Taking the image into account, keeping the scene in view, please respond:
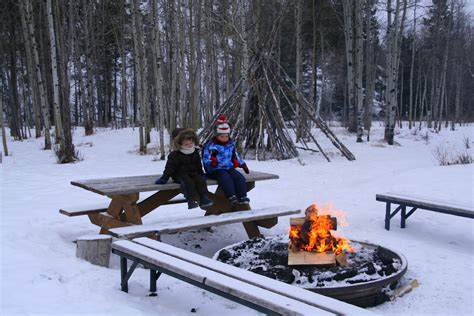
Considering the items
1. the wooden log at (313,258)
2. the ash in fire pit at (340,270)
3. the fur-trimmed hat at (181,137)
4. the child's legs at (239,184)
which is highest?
the fur-trimmed hat at (181,137)

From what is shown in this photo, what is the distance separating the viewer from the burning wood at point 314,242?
451 cm

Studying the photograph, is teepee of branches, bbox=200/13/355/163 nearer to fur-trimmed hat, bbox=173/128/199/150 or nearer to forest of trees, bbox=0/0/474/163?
forest of trees, bbox=0/0/474/163

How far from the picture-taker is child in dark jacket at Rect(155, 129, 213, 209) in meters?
5.45

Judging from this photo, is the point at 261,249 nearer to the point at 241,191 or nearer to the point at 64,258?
the point at 241,191

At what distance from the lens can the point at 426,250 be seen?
19.1 feet

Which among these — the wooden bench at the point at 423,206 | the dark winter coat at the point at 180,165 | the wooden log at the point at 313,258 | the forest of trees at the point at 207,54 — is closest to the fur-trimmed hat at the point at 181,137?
the dark winter coat at the point at 180,165

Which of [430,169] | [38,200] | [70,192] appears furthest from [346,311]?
[430,169]

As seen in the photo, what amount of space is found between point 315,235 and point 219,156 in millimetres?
1870

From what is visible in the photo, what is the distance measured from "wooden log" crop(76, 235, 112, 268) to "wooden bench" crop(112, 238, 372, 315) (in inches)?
18.2

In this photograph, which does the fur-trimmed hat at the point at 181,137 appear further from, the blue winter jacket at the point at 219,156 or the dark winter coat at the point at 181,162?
the blue winter jacket at the point at 219,156

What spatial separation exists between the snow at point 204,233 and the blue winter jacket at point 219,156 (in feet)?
3.57

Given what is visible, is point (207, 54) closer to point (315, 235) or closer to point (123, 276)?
point (315, 235)

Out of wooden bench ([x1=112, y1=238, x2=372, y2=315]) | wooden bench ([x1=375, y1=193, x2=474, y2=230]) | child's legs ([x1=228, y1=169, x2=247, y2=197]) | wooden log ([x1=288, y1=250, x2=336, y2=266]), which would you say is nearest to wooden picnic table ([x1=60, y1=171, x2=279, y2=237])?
child's legs ([x1=228, y1=169, x2=247, y2=197])

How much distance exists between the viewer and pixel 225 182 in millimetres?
5844
